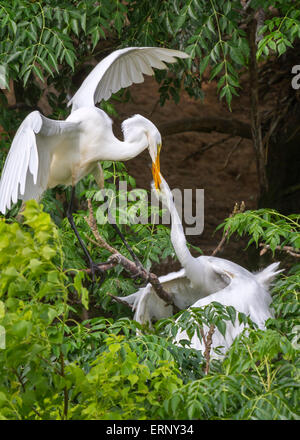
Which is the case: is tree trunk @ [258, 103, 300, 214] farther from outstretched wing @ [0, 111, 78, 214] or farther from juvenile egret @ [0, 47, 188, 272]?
outstretched wing @ [0, 111, 78, 214]

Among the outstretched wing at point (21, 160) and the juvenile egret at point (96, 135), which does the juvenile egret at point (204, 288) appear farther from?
the outstretched wing at point (21, 160)

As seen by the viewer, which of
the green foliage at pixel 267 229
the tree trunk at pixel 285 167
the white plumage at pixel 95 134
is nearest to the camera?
the green foliage at pixel 267 229

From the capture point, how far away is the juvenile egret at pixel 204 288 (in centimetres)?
285

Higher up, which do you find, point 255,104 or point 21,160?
point 21,160

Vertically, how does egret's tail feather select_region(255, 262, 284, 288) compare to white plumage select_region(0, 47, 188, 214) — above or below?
below

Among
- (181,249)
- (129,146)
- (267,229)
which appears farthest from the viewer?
(129,146)

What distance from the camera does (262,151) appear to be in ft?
13.7

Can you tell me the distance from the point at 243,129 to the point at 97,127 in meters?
1.81

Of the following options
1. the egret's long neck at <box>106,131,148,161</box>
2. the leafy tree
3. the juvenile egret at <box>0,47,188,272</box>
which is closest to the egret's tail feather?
the leafy tree

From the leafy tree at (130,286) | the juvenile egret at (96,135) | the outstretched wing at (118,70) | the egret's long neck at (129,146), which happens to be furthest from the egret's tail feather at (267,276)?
the outstretched wing at (118,70)

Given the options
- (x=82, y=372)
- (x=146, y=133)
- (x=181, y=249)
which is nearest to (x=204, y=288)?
(x=181, y=249)

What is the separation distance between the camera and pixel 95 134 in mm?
2977

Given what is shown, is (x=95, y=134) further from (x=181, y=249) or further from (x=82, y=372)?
(x=82, y=372)

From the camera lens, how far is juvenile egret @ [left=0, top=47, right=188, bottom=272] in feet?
9.34
